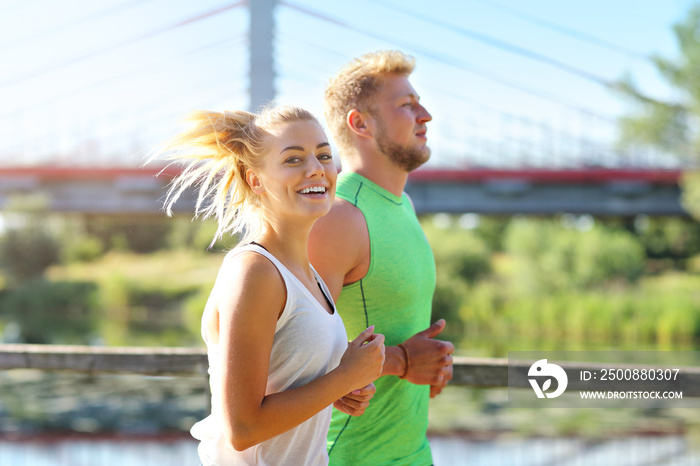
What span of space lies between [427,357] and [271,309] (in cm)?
50

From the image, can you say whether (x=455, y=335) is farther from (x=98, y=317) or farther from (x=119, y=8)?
(x=98, y=317)

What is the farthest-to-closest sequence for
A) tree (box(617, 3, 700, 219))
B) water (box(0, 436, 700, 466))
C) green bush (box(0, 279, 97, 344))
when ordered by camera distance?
tree (box(617, 3, 700, 219)), green bush (box(0, 279, 97, 344)), water (box(0, 436, 700, 466))

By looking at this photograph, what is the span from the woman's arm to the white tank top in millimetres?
32

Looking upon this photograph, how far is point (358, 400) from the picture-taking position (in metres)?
1.12

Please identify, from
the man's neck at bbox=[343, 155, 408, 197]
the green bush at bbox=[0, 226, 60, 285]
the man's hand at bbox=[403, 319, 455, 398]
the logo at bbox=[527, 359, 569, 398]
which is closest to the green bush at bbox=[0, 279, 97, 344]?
the green bush at bbox=[0, 226, 60, 285]

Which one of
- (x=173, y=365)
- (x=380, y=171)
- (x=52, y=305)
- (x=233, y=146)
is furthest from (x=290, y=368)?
(x=52, y=305)

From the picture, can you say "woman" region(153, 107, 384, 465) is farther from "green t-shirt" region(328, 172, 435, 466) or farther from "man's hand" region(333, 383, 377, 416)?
"green t-shirt" region(328, 172, 435, 466)

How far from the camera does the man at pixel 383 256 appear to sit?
1.37 metres

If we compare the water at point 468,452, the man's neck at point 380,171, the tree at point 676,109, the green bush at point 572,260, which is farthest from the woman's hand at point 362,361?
the tree at point 676,109

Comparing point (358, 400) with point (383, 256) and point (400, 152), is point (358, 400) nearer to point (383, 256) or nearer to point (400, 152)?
point (383, 256)

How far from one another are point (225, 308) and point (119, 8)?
817cm

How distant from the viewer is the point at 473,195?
12641mm

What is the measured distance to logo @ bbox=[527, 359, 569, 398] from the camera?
1770 millimetres

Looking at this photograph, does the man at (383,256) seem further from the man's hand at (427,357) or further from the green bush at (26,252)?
the green bush at (26,252)
